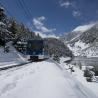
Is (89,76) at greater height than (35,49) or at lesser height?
lesser

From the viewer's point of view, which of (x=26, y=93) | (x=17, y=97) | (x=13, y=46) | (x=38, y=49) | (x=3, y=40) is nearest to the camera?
(x=17, y=97)

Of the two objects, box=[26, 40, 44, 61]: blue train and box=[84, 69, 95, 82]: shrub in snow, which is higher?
box=[26, 40, 44, 61]: blue train

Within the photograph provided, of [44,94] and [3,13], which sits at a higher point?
[3,13]

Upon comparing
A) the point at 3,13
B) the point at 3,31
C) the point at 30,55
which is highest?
the point at 3,13

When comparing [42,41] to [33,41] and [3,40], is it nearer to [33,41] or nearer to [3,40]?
[33,41]

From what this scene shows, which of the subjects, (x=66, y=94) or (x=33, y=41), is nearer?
(x=66, y=94)

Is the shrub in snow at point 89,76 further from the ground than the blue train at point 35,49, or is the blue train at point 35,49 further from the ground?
the blue train at point 35,49

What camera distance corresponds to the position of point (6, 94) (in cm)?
547

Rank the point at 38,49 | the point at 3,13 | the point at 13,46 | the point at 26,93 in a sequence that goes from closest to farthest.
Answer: the point at 26,93 < the point at 38,49 < the point at 3,13 < the point at 13,46

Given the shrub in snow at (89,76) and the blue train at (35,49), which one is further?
the blue train at (35,49)

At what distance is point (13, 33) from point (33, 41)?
2908 cm

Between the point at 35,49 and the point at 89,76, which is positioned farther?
the point at 35,49

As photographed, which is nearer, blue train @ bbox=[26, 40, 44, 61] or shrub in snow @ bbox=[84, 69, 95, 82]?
shrub in snow @ bbox=[84, 69, 95, 82]

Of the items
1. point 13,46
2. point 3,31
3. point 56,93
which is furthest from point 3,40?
point 56,93
